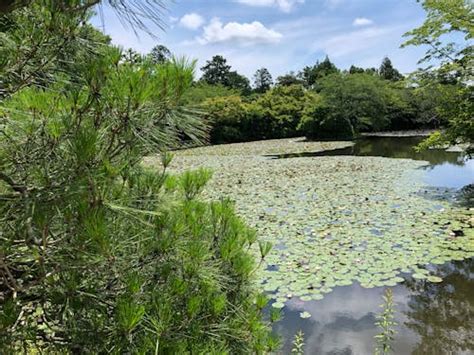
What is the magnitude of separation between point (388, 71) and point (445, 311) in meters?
35.1

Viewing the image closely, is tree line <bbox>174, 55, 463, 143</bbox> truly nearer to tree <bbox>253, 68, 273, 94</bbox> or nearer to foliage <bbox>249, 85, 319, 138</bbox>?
foliage <bbox>249, 85, 319, 138</bbox>

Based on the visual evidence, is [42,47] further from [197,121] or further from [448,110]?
[448,110]

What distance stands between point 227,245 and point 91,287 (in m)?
0.53

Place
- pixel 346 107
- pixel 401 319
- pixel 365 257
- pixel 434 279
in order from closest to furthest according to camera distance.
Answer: pixel 401 319
pixel 434 279
pixel 365 257
pixel 346 107

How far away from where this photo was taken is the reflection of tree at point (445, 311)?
2.72 meters

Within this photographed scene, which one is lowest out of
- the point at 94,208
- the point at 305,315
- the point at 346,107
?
the point at 305,315

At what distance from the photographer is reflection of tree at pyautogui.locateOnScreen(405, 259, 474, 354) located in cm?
272

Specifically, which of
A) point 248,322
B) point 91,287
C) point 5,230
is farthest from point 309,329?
point 5,230

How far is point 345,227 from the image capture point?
5.05m

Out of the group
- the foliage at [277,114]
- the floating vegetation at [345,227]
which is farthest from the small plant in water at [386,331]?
the foliage at [277,114]

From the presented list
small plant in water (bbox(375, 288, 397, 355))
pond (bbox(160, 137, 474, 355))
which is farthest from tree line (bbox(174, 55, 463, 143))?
small plant in water (bbox(375, 288, 397, 355))

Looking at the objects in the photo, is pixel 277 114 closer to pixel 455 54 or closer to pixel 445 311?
pixel 455 54

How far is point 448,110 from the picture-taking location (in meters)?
6.81

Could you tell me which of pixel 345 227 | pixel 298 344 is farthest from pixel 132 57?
pixel 345 227
